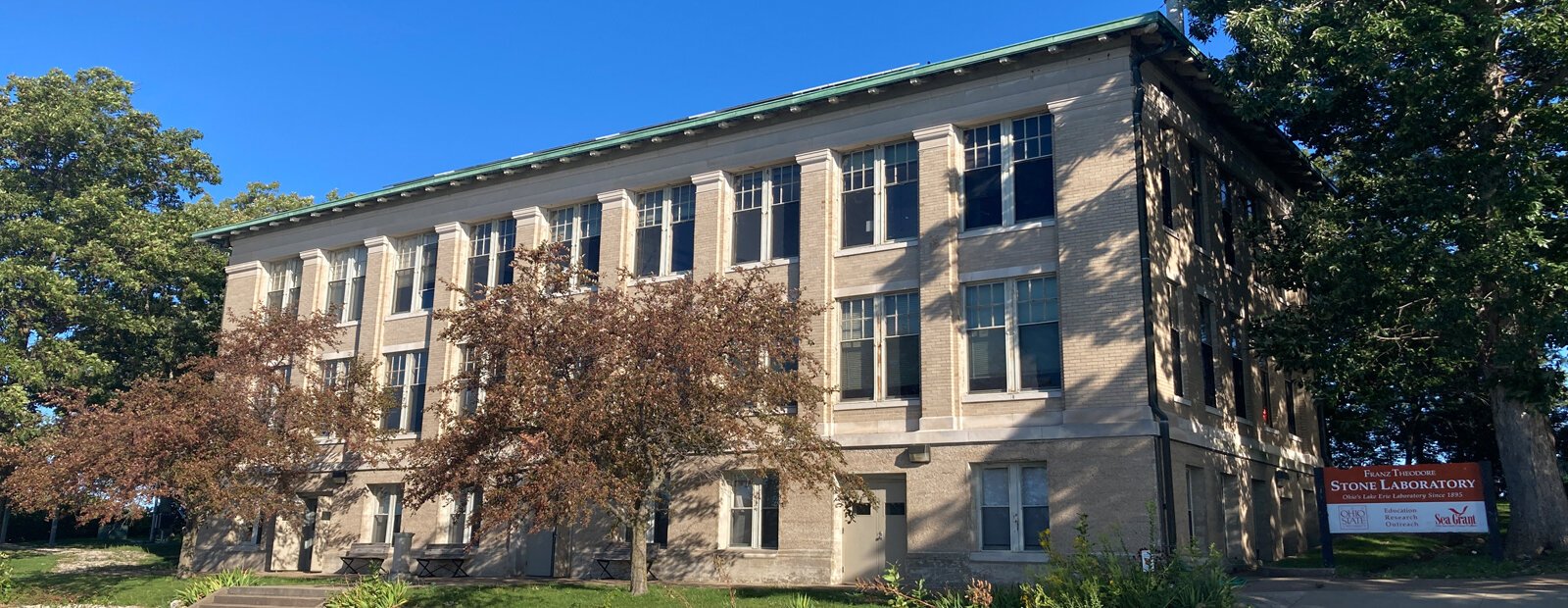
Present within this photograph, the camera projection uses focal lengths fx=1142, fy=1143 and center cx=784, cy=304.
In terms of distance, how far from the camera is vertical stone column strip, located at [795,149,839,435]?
23.6 meters

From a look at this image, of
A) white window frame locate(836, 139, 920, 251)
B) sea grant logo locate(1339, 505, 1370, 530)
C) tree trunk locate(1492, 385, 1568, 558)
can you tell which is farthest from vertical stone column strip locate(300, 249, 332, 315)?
tree trunk locate(1492, 385, 1568, 558)

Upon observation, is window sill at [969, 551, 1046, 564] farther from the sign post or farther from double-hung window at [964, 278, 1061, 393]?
the sign post

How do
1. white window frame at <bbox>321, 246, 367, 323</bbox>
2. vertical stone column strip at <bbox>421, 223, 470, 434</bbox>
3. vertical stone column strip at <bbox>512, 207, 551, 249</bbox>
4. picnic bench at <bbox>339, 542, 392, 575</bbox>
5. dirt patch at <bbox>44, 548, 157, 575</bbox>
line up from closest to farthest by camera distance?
1. picnic bench at <bbox>339, 542, 392, 575</bbox>
2. vertical stone column strip at <bbox>512, 207, 551, 249</bbox>
3. vertical stone column strip at <bbox>421, 223, 470, 434</bbox>
4. dirt patch at <bbox>44, 548, 157, 575</bbox>
5. white window frame at <bbox>321, 246, 367, 323</bbox>

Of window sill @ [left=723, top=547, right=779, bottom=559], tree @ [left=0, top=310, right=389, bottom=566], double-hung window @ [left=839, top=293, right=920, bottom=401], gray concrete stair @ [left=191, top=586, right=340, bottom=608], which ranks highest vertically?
double-hung window @ [left=839, top=293, right=920, bottom=401]

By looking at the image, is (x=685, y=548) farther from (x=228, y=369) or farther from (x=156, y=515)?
(x=156, y=515)

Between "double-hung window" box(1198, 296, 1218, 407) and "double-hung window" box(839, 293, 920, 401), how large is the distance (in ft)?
18.8

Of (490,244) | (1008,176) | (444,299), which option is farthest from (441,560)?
(1008,176)

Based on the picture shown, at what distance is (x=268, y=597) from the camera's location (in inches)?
888

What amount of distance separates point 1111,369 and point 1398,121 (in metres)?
7.14

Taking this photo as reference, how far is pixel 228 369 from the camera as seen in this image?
25844mm

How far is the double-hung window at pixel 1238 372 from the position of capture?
24.6m

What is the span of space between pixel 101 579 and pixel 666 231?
51.4 feet

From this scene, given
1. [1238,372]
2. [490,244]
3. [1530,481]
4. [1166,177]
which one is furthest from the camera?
[490,244]

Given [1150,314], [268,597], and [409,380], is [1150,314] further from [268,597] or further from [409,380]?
[409,380]
